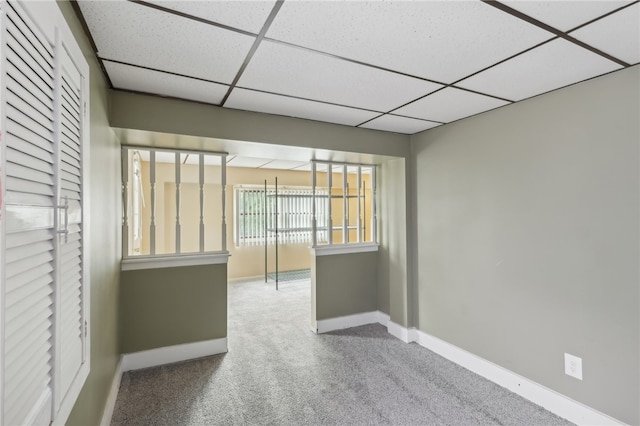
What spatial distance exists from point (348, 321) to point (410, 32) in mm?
2966

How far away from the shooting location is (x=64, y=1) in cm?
110

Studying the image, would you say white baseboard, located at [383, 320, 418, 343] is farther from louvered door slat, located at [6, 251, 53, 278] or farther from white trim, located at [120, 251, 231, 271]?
louvered door slat, located at [6, 251, 53, 278]

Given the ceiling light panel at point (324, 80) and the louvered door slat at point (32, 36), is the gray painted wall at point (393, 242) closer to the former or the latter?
the ceiling light panel at point (324, 80)

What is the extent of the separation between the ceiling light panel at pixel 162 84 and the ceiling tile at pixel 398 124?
1372mm

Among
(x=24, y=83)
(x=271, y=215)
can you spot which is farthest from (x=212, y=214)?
(x=24, y=83)

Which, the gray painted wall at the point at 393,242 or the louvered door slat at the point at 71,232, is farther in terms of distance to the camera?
the gray painted wall at the point at 393,242

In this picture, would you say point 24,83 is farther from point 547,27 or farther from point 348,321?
point 348,321

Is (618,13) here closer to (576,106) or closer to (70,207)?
(576,106)

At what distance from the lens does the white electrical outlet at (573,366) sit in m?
1.94

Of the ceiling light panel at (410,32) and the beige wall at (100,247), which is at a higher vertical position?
the ceiling light panel at (410,32)

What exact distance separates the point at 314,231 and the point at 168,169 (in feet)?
11.2

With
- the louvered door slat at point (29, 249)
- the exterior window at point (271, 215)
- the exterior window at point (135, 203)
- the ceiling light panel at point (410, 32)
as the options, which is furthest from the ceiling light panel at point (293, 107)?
the exterior window at point (271, 215)

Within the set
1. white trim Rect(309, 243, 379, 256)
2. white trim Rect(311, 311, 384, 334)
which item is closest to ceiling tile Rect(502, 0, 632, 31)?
white trim Rect(309, 243, 379, 256)

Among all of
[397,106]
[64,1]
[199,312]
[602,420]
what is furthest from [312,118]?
[602,420]
